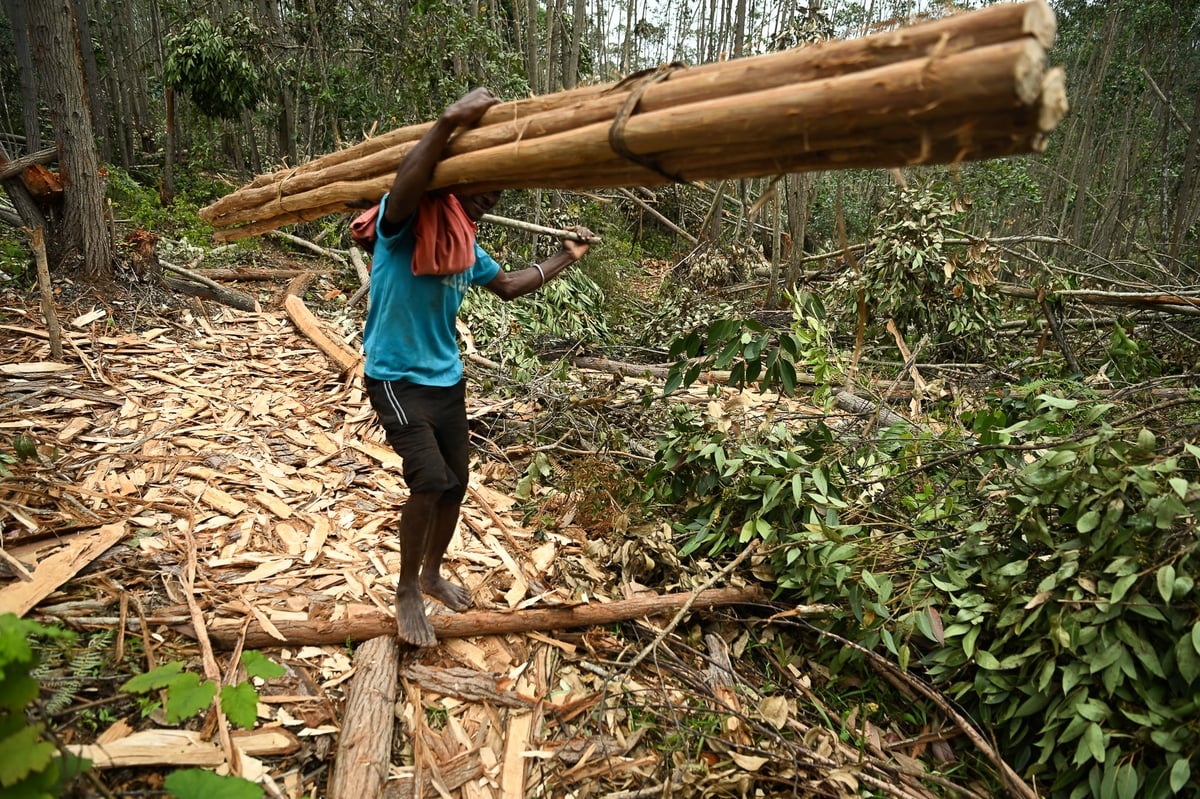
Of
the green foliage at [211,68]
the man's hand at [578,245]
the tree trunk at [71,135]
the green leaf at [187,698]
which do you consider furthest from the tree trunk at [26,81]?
the green leaf at [187,698]

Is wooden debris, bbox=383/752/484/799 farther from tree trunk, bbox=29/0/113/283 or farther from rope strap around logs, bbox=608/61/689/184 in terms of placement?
tree trunk, bbox=29/0/113/283

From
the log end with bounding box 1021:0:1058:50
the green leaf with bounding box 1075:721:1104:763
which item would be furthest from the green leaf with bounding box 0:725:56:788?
the green leaf with bounding box 1075:721:1104:763

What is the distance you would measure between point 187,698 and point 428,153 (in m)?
1.75

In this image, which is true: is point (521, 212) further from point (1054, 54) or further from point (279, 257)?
point (1054, 54)

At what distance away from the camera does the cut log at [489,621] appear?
2.49 meters

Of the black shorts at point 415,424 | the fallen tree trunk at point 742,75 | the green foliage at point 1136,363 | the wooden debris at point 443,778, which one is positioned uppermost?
the fallen tree trunk at point 742,75

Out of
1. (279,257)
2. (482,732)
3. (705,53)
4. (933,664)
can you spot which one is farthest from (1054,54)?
(482,732)

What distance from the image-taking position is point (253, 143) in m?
11.5

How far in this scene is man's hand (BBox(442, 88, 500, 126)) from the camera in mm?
2160

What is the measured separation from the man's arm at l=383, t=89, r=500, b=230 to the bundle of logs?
0.04 metres

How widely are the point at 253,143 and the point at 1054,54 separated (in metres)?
22.0

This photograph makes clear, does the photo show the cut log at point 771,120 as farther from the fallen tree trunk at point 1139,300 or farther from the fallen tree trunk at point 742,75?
the fallen tree trunk at point 1139,300

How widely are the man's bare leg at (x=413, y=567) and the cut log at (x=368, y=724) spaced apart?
9 cm

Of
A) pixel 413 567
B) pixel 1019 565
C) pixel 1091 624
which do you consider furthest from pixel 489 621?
pixel 1091 624
